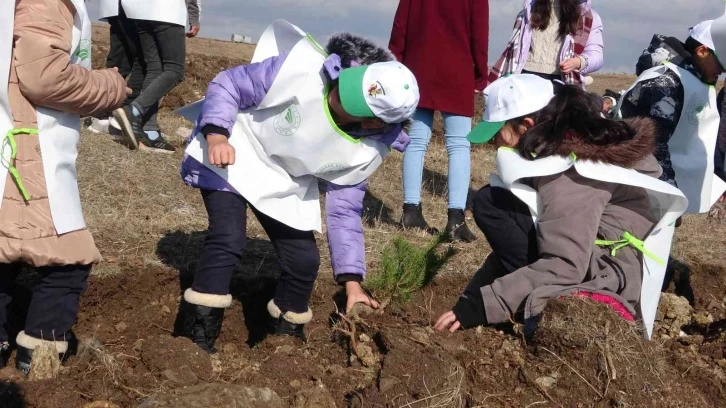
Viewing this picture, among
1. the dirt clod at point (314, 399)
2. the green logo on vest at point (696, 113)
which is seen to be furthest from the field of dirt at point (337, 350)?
the green logo on vest at point (696, 113)

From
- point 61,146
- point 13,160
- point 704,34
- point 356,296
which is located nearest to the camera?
point 13,160

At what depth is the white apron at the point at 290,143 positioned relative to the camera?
10.7ft

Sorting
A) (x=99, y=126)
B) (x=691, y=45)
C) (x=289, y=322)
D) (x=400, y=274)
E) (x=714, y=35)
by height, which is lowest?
(x=99, y=126)

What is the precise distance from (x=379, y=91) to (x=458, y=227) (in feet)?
7.61

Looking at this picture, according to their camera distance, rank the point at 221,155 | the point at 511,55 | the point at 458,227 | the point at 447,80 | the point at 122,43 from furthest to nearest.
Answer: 1. the point at 122,43
2. the point at 511,55
3. the point at 447,80
4. the point at 458,227
5. the point at 221,155

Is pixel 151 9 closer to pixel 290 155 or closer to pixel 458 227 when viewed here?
pixel 458 227

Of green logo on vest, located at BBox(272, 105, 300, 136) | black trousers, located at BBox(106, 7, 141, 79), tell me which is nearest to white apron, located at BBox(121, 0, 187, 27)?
black trousers, located at BBox(106, 7, 141, 79)

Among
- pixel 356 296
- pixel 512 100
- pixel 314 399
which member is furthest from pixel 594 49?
pixel 314 399

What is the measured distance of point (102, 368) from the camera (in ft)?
8.82

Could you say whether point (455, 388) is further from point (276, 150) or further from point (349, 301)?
point (276, 150)

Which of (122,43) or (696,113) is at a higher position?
(696,113)

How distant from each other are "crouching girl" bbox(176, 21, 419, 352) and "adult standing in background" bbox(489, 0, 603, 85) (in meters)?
2.51

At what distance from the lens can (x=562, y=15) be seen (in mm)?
5594

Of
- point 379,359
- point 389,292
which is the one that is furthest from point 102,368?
point 389,292
